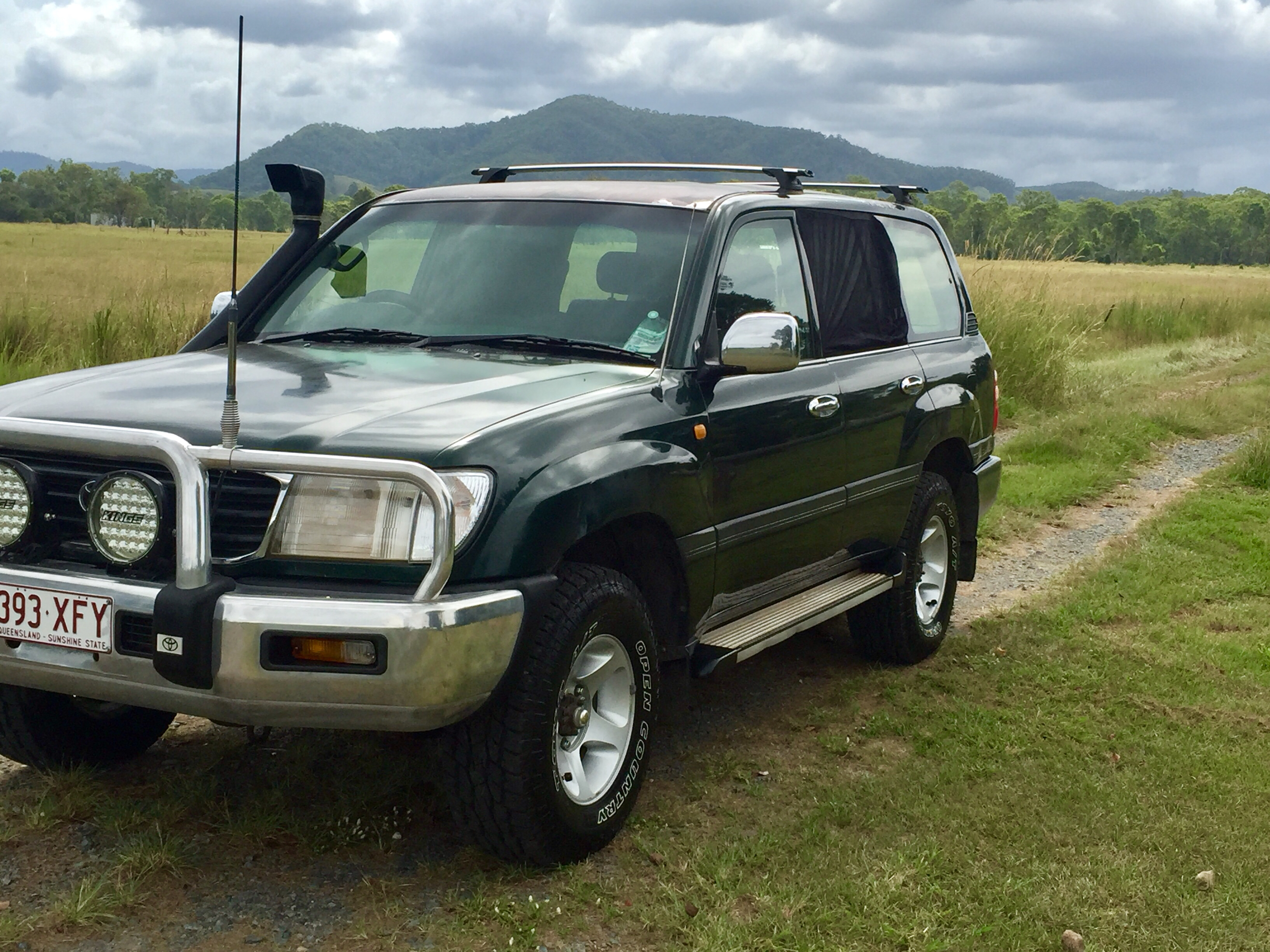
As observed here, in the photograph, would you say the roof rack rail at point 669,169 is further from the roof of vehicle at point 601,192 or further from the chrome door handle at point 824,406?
the chrome door handle at point 824,406

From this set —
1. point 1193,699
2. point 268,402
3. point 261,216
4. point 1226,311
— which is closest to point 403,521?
point 268,402

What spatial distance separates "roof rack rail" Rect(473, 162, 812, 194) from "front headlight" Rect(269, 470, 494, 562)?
6.55ft

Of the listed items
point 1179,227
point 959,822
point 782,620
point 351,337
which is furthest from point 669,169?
point 1179,227

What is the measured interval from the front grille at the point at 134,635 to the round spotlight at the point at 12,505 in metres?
0.43

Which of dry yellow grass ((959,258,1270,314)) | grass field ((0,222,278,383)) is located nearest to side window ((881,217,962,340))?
grass field ((0,222,278,383))

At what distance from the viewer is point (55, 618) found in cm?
315

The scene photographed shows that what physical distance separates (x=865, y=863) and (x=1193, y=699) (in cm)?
228

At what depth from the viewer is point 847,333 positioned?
5.11m

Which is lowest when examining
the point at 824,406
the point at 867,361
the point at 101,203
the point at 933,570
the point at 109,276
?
the point at 101,203

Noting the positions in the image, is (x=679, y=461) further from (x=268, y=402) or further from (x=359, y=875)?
(x=359, y=875)

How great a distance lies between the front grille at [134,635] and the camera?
10.0ft

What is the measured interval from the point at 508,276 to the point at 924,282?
2255mm

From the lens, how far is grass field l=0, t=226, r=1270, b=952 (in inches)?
133

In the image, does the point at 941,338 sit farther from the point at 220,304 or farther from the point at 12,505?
the point at 12,505
